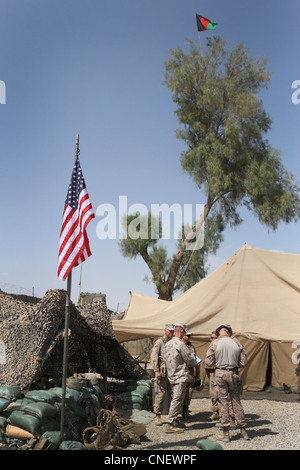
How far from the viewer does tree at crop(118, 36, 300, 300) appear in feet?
79.5

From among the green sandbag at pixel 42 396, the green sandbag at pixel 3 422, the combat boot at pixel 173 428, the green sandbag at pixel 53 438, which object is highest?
the green sandbag at pixel 42 396

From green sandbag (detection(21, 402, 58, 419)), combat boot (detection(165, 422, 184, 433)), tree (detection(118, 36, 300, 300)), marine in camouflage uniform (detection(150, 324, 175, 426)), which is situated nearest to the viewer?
green sandbag (detection(21, 402, 58, 419))

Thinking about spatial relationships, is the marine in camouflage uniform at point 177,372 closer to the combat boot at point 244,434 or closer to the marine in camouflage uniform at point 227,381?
the marine in camouflage uniform at point 227,381

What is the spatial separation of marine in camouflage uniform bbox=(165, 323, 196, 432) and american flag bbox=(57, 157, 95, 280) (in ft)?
8.72

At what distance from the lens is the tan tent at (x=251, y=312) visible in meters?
13.9

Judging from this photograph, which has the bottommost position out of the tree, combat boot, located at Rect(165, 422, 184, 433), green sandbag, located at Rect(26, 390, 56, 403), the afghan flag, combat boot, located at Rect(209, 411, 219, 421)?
combat boot, located at Rect(209, 411, 219, 421)

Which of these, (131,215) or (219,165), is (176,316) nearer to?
(219,165)

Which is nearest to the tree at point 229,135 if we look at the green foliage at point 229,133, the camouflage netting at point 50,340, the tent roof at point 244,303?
the green foliage at point 229,133

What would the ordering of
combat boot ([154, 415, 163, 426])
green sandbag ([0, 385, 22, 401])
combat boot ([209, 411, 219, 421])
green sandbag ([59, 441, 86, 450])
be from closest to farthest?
green sandbag ([59, 441, 86, 450]), green sandbag ([0, 385, 22, 401]), combat boot ([154, 415, 163, 426]), combat boot ([209, 411, 219, 421])

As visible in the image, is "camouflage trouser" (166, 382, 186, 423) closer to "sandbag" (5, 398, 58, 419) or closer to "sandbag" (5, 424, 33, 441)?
"sandbag" (5, 398, 58, 419)

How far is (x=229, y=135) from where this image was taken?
2416 cm

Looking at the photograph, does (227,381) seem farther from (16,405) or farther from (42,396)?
(16,405)

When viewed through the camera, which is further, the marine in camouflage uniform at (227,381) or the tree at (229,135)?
the tree at (229,135)

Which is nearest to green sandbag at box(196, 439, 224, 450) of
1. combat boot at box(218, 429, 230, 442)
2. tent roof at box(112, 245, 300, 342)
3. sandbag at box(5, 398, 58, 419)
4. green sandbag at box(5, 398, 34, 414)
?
combat boot at box(218, 429, 230, 442)
